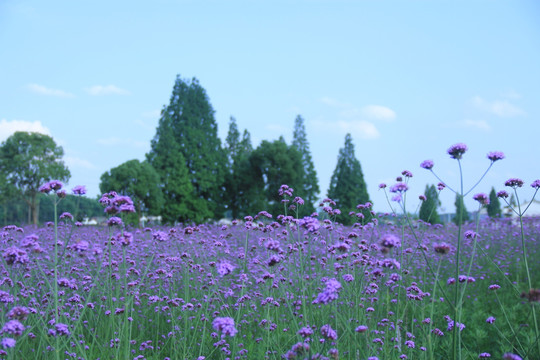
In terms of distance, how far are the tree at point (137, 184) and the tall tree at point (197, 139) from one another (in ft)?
14.8

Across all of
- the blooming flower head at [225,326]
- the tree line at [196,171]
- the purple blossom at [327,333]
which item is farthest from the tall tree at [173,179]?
the purple blossom at [327,333]

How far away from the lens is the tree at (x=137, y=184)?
32.3 meters

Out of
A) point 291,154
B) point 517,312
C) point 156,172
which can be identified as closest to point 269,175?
point 291,154

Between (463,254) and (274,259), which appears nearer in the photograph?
(274,259)

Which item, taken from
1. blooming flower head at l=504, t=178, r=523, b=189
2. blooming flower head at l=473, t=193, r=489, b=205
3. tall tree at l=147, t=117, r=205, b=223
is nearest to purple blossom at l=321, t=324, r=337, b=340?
blooming flower head at l=473, t=193, r=489, b=205

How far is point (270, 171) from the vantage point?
4075 cm

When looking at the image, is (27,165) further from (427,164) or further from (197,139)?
(427,164)

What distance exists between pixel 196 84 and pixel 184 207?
12563mm

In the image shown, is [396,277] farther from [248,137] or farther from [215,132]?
[248,137]

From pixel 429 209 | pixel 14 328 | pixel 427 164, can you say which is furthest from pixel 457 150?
pixel 429 209

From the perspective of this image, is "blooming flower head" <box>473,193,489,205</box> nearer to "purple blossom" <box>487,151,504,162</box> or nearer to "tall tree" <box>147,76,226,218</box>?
"purple blossom" <box>487,151,504,162</box>

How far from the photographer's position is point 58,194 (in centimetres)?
377

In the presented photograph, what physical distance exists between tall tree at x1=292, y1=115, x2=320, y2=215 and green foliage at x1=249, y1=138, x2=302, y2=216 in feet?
5.55

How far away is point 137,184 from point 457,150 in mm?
30870
